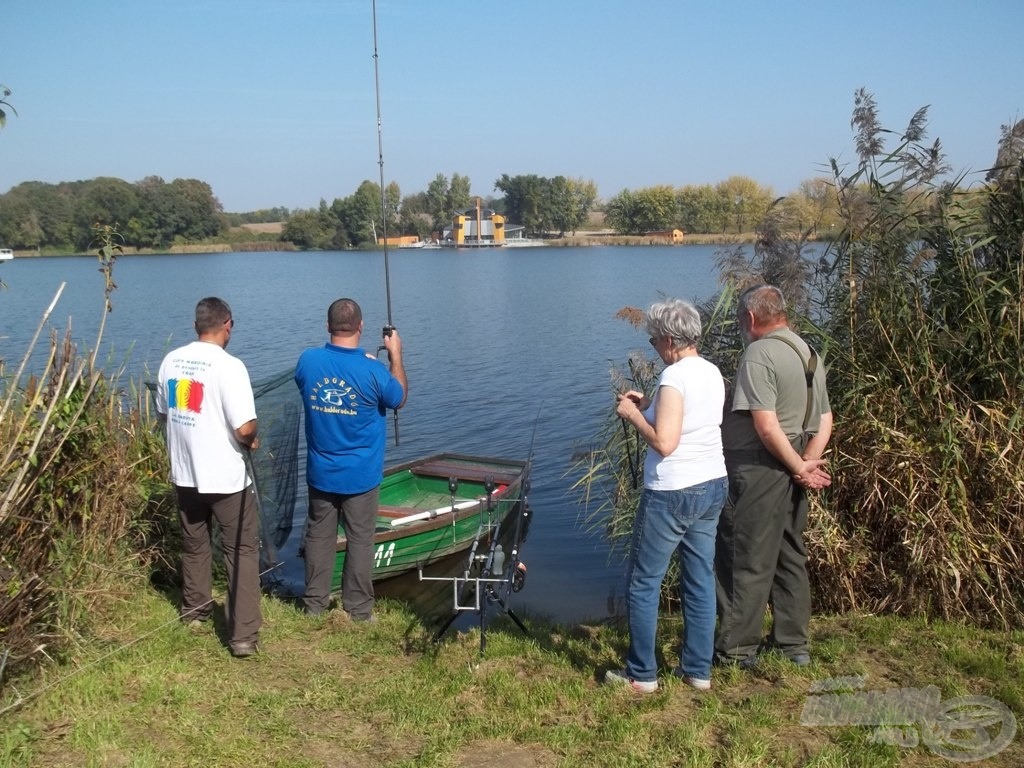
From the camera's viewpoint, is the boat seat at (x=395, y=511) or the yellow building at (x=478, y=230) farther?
the yellow building at (x=478, y=230)

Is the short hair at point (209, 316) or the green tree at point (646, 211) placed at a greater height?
the green tree at point (646, 211)

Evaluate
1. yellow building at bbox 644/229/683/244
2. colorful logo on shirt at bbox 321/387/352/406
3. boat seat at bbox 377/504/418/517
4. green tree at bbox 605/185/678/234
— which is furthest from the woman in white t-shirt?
green tree at bbox 605/185/678/234

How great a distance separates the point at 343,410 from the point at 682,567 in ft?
7.26

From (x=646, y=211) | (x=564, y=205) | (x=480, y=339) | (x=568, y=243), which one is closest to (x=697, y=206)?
(x=646, y=211)

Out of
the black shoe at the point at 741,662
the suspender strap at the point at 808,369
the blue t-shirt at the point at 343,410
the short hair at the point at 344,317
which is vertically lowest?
the black shoe at the point at 741,662

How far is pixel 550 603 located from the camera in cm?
840

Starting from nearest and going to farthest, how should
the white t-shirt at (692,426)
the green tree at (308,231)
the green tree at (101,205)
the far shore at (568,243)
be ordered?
the white t-shirt at (692,426)
the green tree at (101,205)
the far shore at (568,243)
the green tree at (308,231)

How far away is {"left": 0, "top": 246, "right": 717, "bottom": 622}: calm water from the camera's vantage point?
33.1 ft

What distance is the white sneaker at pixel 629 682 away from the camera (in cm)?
409

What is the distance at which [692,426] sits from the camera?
12.7ft

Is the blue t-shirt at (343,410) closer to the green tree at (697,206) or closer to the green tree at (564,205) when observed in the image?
the green tree at (697,206)

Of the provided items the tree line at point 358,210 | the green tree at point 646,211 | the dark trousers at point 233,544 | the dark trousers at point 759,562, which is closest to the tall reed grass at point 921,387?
the dark trousers at point 759,562

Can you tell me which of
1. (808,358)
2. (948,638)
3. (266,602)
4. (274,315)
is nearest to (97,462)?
(266,602)

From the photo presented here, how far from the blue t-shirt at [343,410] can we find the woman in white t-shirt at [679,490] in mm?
1752
